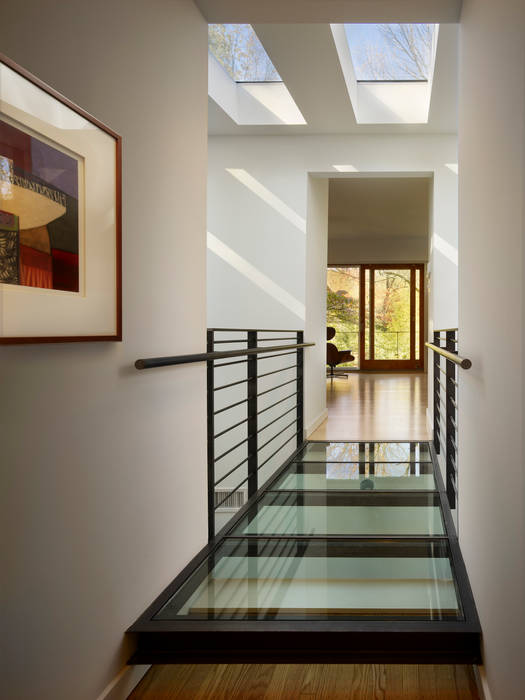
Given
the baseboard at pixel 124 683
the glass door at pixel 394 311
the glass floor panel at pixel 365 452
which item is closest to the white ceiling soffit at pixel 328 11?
the baseboard at pixel 124 683

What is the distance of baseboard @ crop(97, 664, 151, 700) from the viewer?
1.69 m

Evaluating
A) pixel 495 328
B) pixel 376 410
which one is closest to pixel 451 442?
pixel 495 328

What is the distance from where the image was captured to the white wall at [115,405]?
4.42ft

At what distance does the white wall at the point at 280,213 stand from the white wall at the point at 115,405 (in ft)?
8.72

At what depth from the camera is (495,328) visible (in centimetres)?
164

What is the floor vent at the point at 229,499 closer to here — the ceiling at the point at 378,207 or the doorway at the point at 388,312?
the ceiling at the point at 378,207

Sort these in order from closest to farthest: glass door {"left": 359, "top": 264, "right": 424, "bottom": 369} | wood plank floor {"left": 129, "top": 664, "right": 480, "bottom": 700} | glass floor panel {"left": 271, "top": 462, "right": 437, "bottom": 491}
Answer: wood plank floor {"left": 129, "top": 664, "right": 480, "bottom": 700}, glass floor panel {"left": 271, "top": 462, "right": 437, "bottom": 491}, glass door {"left": 359, "top": 264, "right": 424, "bottom": 369}

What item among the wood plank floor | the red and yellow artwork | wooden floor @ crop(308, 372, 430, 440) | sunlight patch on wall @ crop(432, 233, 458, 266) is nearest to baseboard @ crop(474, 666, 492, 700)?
the wood plank floor

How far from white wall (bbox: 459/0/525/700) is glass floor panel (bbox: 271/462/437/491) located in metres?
1.24

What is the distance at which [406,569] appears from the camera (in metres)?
2.38

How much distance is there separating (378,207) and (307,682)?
26.8 feet

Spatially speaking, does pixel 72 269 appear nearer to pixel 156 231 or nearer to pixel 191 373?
pixel 156 231

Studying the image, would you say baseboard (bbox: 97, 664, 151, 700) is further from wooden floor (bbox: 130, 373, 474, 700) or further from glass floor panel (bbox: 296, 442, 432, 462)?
glass floor panel (bbox: 296, 442, 432, 462)

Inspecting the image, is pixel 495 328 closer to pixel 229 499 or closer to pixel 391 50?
pixel 391 50
